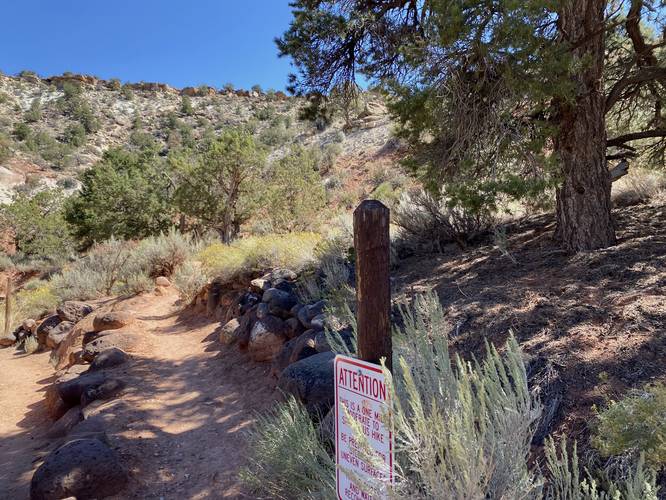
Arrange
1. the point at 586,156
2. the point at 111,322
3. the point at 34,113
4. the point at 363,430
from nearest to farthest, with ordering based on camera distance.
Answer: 1. the point at 363,430
2. the point at 586,156
3. the point at 111,322
4. the point at 34,113

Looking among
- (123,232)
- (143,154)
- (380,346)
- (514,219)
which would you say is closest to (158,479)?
(380,346)

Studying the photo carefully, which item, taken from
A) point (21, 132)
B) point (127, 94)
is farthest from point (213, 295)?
point (127, 94)

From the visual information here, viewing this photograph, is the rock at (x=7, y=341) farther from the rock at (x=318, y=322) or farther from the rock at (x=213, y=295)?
the rock at (x=318, y=322)

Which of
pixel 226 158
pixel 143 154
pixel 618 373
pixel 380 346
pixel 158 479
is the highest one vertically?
pixel 143 154

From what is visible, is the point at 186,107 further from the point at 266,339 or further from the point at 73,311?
the point at 266,339

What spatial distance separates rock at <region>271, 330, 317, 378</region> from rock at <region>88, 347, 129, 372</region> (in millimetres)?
2877

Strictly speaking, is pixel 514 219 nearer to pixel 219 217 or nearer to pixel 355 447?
pixel 355 447

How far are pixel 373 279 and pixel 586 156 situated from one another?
4.35 meters

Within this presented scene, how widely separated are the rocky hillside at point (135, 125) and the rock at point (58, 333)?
16047 millimetres

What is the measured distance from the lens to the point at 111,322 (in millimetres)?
9172

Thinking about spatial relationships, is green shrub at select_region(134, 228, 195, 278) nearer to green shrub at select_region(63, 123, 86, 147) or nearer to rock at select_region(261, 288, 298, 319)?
rock at select_region(261, 288, 298, 319)

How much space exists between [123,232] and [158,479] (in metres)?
19.4

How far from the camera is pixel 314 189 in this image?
1916cm

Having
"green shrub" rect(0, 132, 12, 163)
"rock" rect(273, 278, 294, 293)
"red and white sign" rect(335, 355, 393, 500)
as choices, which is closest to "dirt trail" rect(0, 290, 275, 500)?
"rock" rect(273, 278, 294, 293)
